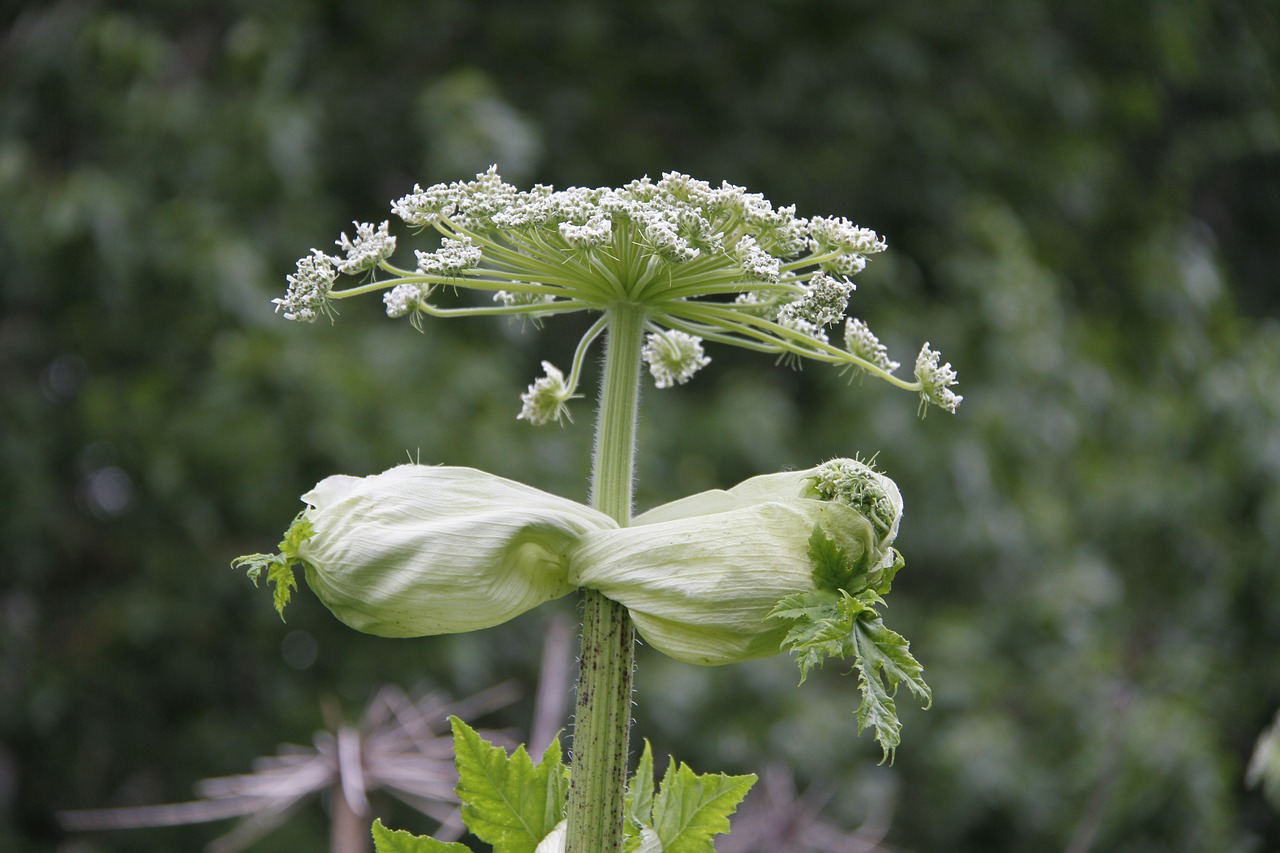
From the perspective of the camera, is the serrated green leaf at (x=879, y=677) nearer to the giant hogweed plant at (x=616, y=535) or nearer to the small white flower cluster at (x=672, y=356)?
the giant hogweed plant at (x=616, y=535)

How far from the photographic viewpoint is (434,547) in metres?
1.11

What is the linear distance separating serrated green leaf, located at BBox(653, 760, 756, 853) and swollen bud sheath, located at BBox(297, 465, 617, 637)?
24 centimetres

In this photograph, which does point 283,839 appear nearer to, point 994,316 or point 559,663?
point 559,663

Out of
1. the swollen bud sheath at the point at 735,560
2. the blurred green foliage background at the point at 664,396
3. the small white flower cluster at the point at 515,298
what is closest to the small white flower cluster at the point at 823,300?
the swollen bud sheath at the point at 735,560

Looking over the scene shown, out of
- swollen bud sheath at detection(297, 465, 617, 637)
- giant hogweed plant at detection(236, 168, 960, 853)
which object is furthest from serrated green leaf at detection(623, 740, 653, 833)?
swollen bud sheath at detection(297, 465, 617, 637)

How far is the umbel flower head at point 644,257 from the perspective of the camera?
44.1 inches

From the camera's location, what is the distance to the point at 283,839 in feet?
15.9

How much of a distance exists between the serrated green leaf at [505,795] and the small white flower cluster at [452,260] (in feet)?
1.36

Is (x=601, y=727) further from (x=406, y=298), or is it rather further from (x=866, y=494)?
(x=406, y=298)

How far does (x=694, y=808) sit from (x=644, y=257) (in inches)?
21.2

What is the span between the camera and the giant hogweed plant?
3.53ft

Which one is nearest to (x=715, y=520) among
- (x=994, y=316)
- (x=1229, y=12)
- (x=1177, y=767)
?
(x=1177, y=767)

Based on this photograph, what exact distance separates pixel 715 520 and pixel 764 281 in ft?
0.74

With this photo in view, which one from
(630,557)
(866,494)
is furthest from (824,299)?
(630,557)
